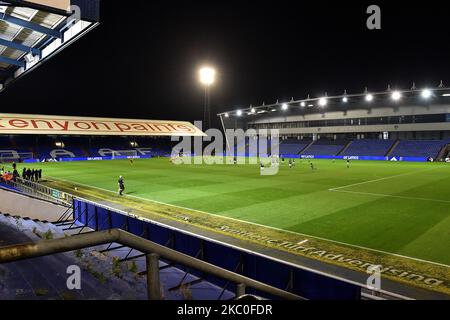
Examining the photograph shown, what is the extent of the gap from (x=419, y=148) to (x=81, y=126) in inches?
2379

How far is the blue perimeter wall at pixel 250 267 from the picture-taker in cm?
688

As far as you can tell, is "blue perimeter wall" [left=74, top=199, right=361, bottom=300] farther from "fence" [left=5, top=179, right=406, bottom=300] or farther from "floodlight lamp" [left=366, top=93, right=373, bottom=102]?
"floodlight lamp" [left=366, top=93, right=373, bottom=102]

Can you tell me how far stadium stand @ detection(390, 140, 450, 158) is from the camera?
57781mm

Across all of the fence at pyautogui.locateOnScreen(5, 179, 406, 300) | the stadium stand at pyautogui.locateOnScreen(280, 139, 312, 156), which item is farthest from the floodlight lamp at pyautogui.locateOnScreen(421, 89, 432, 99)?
the fence at pyautogui.locateOnScreen(5, 179, 406, 300)

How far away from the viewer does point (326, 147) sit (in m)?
71.3

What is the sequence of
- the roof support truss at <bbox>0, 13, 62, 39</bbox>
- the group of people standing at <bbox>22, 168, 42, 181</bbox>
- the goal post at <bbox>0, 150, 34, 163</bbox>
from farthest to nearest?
the goal post at <bbox>0, 150, 34, 163</bbox>, the group of people standing at <bbox>22, 168, 42, 181</bbox>, the roof support truss at <bbox>0, 13, 62, 39</bbox>

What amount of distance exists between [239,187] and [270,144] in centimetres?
5531

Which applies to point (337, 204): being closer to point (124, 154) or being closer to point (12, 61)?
point (12, 61)

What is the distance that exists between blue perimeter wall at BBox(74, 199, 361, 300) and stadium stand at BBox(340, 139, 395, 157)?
59.5 metres

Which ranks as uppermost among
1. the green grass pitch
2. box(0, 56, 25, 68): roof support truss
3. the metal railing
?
box(0, 56, 25, 68): roof support truss

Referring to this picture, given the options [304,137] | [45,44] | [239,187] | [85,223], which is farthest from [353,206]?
[304,137]

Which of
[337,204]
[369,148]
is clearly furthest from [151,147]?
[337,204]

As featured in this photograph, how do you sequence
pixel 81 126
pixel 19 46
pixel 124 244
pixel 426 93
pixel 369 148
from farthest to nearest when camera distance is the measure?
pixel 369 148
pixel 81 126
pixel 426 93
pixel 19 46
pixel 124 244

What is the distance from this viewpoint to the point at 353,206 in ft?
62.5
